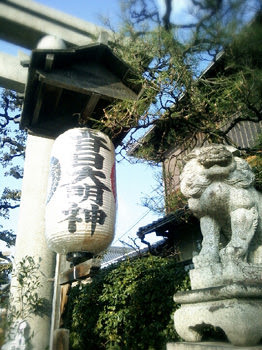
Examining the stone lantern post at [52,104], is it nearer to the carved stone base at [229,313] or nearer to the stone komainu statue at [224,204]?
the stone komainu statue at [224,204]

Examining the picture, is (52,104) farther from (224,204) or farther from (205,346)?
(205,346)

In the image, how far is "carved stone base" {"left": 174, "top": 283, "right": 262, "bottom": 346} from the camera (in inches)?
81.2

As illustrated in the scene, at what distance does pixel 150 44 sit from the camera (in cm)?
432

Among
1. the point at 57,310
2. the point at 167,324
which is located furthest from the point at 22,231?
the point at 167,324

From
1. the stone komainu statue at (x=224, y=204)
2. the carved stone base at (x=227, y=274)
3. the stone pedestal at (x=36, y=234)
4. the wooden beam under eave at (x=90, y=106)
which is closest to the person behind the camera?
the carved stone base at (x=227, y=274)

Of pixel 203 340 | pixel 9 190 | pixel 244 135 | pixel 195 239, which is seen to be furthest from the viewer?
pixel 9 190

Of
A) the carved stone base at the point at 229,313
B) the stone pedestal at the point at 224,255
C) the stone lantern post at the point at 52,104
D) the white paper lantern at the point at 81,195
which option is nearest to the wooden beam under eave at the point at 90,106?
the stone lantern post at the point at 52,104

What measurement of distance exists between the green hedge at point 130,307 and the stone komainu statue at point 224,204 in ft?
7.12

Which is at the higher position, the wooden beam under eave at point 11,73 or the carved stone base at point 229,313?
the wooden beam under eave at point 11,73

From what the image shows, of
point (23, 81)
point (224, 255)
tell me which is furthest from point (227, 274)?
point (23, 81)

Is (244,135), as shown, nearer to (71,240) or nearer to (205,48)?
(205,48)

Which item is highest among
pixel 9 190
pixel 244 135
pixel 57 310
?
pixel 9 190

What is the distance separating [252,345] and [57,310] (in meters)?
3.26

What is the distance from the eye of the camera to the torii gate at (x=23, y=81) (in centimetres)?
541
